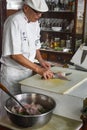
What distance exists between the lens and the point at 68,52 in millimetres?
4043

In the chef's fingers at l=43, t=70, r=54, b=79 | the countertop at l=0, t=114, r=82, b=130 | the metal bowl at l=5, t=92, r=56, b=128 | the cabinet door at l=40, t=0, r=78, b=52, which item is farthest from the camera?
the cabinet door at l=40, t=0, r=78, b=52

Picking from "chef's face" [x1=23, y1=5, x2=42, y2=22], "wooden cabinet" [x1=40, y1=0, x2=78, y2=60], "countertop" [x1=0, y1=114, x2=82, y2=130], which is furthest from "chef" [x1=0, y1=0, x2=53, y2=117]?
"wooden cabinet" [x1=40, y1=0, x2=78, y2=60]

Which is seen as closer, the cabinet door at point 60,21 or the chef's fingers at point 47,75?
the chef's fingers at point 47,75

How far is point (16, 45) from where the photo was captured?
1633 mm

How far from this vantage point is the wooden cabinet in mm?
3988

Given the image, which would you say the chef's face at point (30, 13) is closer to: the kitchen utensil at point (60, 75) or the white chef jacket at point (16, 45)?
the white chef jacket at point (16, 45)

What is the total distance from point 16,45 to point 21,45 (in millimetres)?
74

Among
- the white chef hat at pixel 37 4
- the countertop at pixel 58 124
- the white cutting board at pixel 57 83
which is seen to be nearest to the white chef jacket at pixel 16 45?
the white chef hat at pixel 37 4

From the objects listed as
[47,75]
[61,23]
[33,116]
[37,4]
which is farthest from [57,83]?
[61,23]

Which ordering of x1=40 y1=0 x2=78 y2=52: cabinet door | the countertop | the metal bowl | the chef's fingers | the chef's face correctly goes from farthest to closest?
x1=40 y1=0 x2=78 y2=52: cabinet door, the chef's face, the chef's fingers, the countertop, the metal bowl

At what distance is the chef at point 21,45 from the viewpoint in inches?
63.9

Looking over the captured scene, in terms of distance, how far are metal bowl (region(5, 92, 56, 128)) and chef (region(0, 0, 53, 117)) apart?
0.61 feet

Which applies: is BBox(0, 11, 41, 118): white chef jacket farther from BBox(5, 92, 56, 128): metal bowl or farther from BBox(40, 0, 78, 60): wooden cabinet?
BBox(40, 0, 78, 60): wooden cabinet

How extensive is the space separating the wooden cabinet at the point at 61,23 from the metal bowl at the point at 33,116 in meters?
2.66
